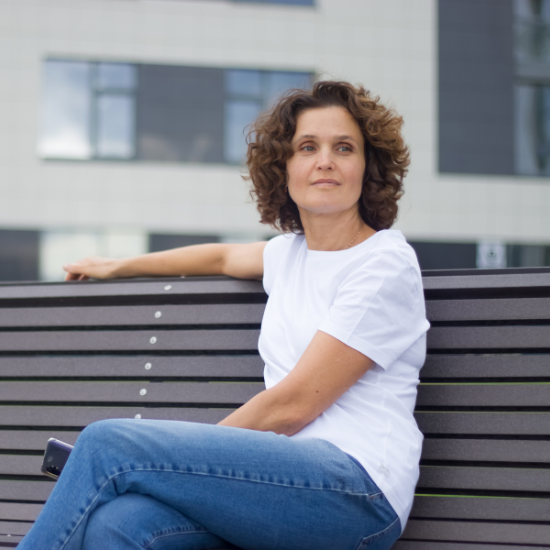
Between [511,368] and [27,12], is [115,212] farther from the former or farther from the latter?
[511,368]

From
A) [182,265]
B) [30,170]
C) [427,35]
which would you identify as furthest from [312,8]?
[182,265]

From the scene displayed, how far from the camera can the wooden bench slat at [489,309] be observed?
2.29 metres

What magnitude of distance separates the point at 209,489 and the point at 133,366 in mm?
1032

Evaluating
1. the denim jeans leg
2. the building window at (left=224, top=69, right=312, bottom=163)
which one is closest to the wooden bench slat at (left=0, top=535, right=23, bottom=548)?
the denim jeans leg

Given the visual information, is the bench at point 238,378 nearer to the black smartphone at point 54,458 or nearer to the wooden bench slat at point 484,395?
the wooden bench slat at point 484,395

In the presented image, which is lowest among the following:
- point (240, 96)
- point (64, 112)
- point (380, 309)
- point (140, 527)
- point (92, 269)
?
point (140, 527)

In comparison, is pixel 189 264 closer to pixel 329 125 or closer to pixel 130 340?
pixel 130 340

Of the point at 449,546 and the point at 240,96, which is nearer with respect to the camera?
the point at 449,546

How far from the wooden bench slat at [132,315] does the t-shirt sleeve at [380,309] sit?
689 mm

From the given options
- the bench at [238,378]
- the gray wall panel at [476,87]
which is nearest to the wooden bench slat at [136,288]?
the bench at [238,378]

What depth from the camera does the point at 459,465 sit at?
2.24 metres

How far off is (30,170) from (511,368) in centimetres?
1127

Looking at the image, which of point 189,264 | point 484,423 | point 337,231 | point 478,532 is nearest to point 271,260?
point 337,231

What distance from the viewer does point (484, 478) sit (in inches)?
86.6
